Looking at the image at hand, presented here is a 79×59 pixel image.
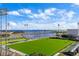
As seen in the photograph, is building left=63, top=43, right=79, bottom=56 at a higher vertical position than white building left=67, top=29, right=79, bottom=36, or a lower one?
lower

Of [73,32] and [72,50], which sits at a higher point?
[73,32]

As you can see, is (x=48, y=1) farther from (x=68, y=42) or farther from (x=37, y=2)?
(x=68, y=42)

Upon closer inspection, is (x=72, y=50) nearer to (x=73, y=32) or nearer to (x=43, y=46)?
(x=73, y=32)

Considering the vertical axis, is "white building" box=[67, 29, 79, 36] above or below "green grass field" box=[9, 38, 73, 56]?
above

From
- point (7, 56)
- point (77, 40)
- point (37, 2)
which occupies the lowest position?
point (7, 56)

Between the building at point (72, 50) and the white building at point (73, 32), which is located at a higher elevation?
the white building at point (73, 32)

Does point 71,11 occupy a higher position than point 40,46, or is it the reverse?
point 71,11

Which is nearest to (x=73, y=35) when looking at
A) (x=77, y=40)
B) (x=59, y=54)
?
(x=77, y=40)

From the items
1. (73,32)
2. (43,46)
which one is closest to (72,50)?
(73,32)
